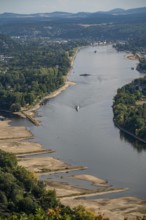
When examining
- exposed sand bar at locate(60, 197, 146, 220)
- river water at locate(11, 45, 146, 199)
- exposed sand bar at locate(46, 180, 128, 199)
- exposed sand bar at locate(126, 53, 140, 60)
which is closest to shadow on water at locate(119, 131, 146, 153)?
river water at locate(11, 45, 146, 199)

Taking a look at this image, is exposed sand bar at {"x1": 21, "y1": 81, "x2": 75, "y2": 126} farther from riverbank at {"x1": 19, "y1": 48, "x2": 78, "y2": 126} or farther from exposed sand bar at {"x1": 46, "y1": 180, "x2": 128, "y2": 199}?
exposed sand bar at {"x1": 46, "y1": 180, "x2": 128, "y2": 199}

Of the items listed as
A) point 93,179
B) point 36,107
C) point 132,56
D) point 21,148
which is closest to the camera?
point 93,179

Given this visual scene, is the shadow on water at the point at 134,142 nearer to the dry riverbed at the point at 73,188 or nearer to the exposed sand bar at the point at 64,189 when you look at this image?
the dry riverbed at the point at 73,188

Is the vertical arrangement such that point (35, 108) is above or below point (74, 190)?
below

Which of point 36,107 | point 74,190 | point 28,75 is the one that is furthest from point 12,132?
point 28,75

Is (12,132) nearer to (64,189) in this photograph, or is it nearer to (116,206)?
(64,189)

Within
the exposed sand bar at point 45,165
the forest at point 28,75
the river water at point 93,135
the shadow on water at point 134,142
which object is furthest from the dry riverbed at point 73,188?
the forest at point 28,75

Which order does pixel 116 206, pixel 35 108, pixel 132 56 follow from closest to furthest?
pixel 116 206, pixel 35 108, pixel 132 56
